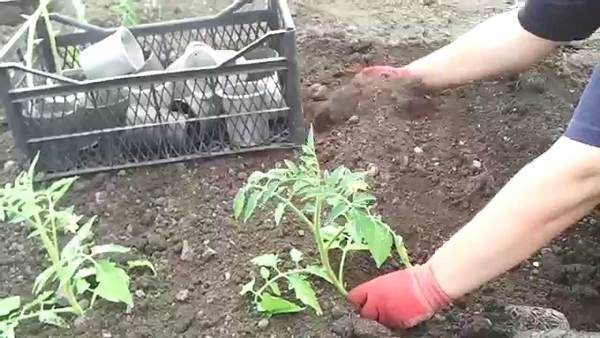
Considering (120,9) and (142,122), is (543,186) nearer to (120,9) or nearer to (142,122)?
(142,122)

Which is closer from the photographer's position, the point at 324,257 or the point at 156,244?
the point at 324,257

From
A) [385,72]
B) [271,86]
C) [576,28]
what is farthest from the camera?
[385,72]

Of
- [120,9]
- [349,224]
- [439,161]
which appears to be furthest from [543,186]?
[120,9]

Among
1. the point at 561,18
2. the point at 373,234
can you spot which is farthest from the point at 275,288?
the point at 561,18

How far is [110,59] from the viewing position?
2.22 metres

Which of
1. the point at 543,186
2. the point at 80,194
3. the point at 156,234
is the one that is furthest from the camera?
the point at 80,194

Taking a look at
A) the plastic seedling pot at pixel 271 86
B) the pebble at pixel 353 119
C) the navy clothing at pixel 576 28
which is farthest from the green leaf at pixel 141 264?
the navy clothing at pixel 576 28

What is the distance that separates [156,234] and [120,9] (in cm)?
92

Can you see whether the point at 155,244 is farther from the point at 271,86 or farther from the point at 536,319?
the point at 536,319

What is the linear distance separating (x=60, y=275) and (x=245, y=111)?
68 centimetres

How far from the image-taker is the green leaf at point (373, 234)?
1.70m

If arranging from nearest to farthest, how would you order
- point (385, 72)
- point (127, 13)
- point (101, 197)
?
1. point (101, 197)
2. point (385, 72)
3. point (127, 13)

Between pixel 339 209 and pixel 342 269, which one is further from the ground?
pixel 339 209

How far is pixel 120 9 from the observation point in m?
2.67
